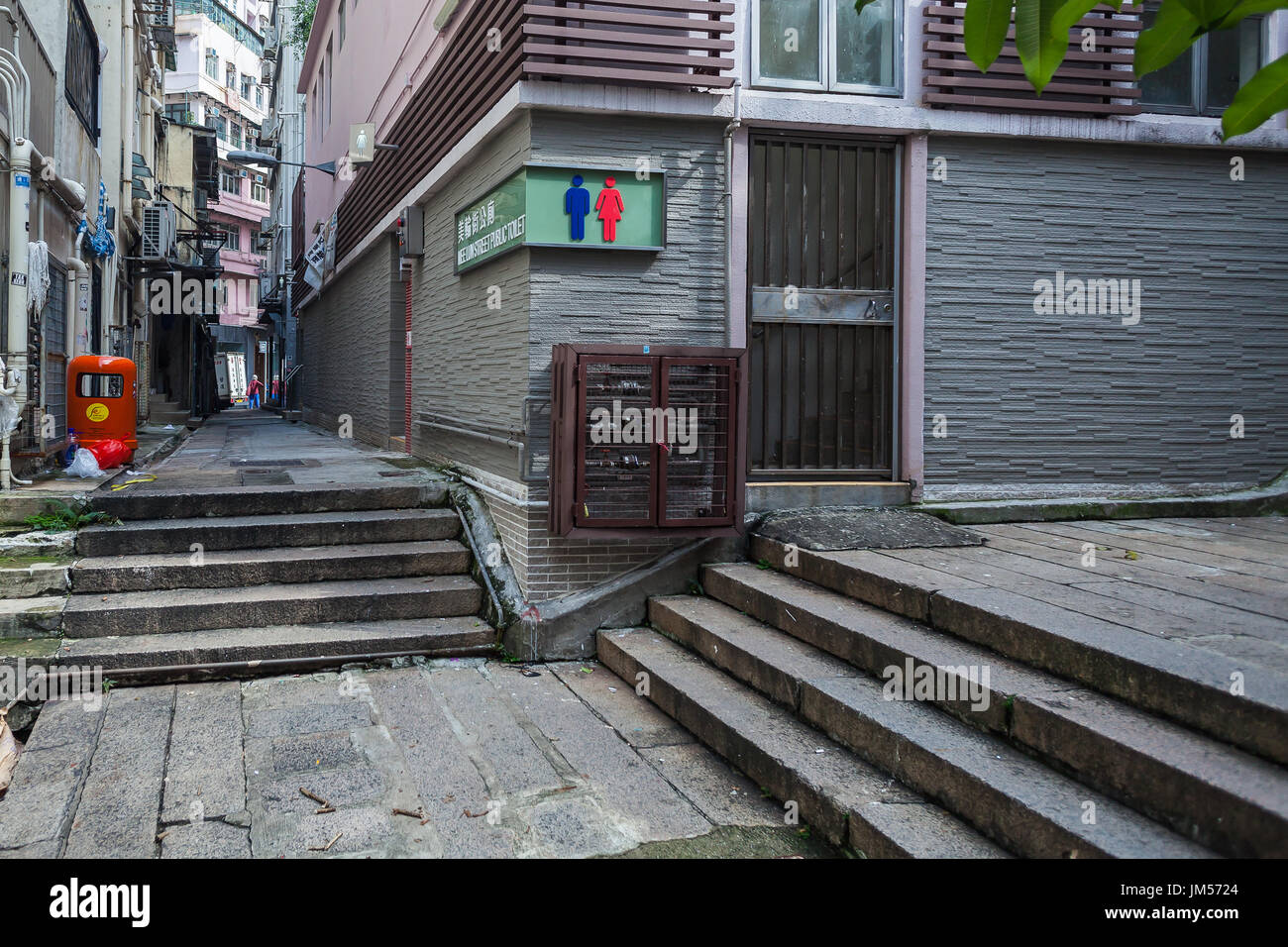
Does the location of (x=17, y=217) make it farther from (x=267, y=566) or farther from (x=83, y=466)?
(x=267, y=566)

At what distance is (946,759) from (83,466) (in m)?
7.68

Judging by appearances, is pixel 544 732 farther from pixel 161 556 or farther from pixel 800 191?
pixel 800 191

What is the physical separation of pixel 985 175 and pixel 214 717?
6.22 m

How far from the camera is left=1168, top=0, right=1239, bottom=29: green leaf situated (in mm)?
1733

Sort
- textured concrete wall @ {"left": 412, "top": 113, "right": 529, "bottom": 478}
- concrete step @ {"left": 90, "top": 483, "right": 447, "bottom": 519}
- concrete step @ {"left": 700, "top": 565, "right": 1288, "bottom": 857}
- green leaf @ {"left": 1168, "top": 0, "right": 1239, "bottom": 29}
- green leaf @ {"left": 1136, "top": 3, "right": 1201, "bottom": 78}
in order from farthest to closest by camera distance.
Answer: concrete step @ {"left": 90, "top": 483, "right": 447, "bottom": 519} < textured concrete wall @ {"left": 412, "top": 113, "right": 529, "bottom": 478} < concrete step @ {"left": 700, "top": 565, "right": 1288, "bottom": 857} < green leaf @ {"left": 1136, "top": 3, "right": 1201, "bottom": 78} < green leaf @ {"left": 1168, "top": 0, "right": 1239, "bottom": 29}

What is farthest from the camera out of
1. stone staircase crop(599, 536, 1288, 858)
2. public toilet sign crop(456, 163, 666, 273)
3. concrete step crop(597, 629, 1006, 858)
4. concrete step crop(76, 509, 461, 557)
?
concrete step crop(76, 509, 461, 557)

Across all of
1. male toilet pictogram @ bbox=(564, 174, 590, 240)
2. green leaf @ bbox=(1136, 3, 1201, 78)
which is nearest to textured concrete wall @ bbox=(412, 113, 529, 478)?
male toilet pictogram @ bbox=(564, 174, 590, 240)

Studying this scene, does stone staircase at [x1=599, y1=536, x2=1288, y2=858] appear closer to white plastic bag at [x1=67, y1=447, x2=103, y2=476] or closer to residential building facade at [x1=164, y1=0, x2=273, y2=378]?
white plastic bag at [x1=67, y1=447, x2=103, y2=476]

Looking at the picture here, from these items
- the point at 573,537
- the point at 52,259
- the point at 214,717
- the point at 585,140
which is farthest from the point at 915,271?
the point at 52,259

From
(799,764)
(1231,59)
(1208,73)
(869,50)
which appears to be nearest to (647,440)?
(799,764)

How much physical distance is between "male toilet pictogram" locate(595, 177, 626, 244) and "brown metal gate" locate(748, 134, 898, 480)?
3.49 ft

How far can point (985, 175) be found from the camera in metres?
7.61

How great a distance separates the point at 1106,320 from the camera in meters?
7.81

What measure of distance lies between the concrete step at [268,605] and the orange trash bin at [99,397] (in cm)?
321
